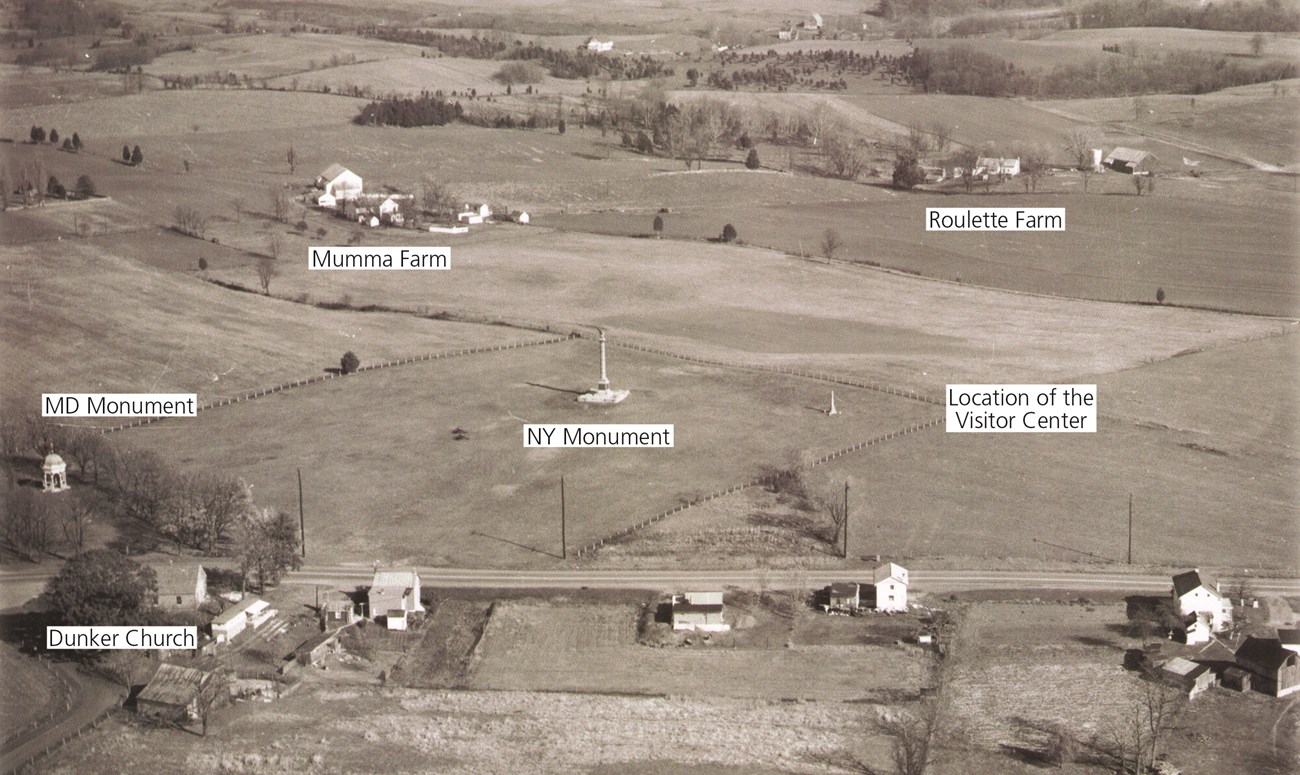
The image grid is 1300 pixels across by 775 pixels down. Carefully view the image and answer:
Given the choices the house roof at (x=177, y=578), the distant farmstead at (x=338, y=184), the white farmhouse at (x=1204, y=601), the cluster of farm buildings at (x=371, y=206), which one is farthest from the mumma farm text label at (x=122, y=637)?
the distant farmstead at (x=338, y=184)

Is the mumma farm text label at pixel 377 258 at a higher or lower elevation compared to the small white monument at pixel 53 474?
higher

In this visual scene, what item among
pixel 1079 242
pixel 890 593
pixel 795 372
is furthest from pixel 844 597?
pixel 1079 242

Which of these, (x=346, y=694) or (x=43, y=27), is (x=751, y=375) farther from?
(x=43, y=27)

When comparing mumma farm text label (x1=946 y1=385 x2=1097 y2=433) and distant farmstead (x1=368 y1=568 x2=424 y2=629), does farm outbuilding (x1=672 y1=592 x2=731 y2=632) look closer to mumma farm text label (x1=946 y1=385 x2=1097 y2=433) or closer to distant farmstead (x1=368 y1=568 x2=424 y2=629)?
distant farmstead (x1=368 y1=568 x2=424 y2=629)

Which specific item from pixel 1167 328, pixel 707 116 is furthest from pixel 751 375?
pixel 707 116

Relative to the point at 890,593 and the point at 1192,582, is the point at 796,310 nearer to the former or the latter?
the point at 890,593

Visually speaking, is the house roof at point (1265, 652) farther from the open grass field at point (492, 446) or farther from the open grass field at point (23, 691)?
the open grass field at point (23, 691)
